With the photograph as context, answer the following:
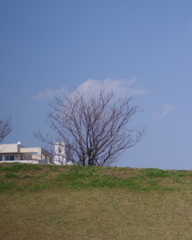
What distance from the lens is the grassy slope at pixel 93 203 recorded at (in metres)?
7.45

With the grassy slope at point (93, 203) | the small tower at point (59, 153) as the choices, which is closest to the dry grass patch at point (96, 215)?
the grassy slope at point (93, 203)

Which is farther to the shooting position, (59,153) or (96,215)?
(59,153)

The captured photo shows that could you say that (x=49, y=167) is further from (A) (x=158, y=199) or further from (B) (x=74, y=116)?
(B) (x=74, y=116)

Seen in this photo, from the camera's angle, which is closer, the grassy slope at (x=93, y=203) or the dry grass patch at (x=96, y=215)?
the dry grass patch at (x=96, y=215)

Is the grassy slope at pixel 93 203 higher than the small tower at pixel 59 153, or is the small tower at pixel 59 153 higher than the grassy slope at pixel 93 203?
the small tower at pixel 59 153

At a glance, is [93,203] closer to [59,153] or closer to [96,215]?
[96,215]

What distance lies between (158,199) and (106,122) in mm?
8723

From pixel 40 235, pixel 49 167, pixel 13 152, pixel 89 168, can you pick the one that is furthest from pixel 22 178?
pixel 13 152

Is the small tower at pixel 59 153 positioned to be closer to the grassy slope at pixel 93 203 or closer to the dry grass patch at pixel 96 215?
the grassy slope at pixel 93 203

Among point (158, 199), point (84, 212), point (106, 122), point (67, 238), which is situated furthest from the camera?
point (106, 122)

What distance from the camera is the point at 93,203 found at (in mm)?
9148

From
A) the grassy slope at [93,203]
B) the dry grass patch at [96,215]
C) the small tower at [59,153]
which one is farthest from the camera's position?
the small tower at [59,153]

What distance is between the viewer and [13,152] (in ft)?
124

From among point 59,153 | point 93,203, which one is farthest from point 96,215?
point 59,153
